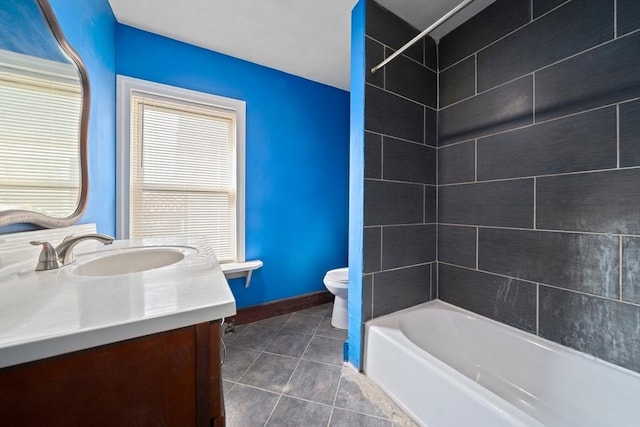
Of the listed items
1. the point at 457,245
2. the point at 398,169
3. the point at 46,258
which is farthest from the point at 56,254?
the point at 457,245

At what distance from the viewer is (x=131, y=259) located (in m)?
0.99

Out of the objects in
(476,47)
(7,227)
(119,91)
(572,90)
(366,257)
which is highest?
(476,47)

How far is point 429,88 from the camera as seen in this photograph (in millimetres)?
1658

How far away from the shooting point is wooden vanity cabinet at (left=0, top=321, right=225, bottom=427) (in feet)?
1.18

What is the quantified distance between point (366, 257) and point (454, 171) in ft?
2.85

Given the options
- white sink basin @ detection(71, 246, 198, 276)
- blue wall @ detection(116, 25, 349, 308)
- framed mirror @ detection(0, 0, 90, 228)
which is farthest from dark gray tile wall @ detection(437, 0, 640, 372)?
framed mirror @ detection(0, 0, 90, 228)

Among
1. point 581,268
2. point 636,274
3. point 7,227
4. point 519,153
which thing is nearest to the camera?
point 7,227

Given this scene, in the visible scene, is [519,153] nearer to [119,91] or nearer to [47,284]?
[47,284]

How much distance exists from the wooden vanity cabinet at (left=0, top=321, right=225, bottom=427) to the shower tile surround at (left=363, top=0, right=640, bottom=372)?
1057mm

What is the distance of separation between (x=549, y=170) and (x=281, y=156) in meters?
1.86

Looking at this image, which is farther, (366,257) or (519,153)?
(366,257)

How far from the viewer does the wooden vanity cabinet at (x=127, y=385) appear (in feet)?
1.18

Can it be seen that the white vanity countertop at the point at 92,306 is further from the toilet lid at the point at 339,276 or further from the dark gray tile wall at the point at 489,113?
the dark gray tile wall at the point at 489,113

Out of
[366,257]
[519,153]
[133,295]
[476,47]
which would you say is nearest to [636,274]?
[519,153]
